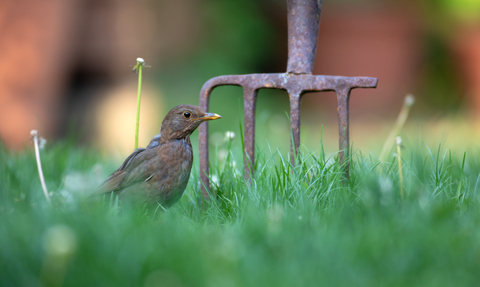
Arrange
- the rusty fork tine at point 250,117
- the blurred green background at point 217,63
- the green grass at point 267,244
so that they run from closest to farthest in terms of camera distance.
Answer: the green grass at point 267,244, the rusty fork tine at point 250,117, the blurred green background at point 217,63

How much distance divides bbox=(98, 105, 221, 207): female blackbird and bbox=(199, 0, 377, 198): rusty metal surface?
21cm

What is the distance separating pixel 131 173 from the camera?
2.35 meters

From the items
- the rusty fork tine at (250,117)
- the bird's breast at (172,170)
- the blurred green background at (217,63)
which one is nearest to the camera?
the bird's breast at (172,170)

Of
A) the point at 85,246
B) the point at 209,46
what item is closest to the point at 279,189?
Answer: the point at 85,246

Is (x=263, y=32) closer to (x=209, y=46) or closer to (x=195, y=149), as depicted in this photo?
(x=209, y=46)

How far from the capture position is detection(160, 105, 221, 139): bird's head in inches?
93.2

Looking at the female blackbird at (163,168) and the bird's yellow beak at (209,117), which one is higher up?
the bird's yellow beak at (209,117)

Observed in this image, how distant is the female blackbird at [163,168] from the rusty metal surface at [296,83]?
0.21m

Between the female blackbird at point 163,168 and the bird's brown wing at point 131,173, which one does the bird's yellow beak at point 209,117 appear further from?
the bird's brown wing at point 131,173

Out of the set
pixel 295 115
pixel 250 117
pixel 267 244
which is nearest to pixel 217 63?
pixel 250 117

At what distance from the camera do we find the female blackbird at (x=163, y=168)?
2271mm

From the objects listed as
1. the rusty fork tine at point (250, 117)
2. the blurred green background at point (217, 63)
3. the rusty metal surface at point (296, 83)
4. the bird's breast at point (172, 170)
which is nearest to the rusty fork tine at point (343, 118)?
the rusty metal surface at point (296, 83)

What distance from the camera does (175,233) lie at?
5.17 feet

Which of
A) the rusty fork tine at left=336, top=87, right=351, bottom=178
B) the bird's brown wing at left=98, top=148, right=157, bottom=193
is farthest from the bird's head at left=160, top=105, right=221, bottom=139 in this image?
the rusty fork tine at left=336, top=87, right=351, bottom=178
